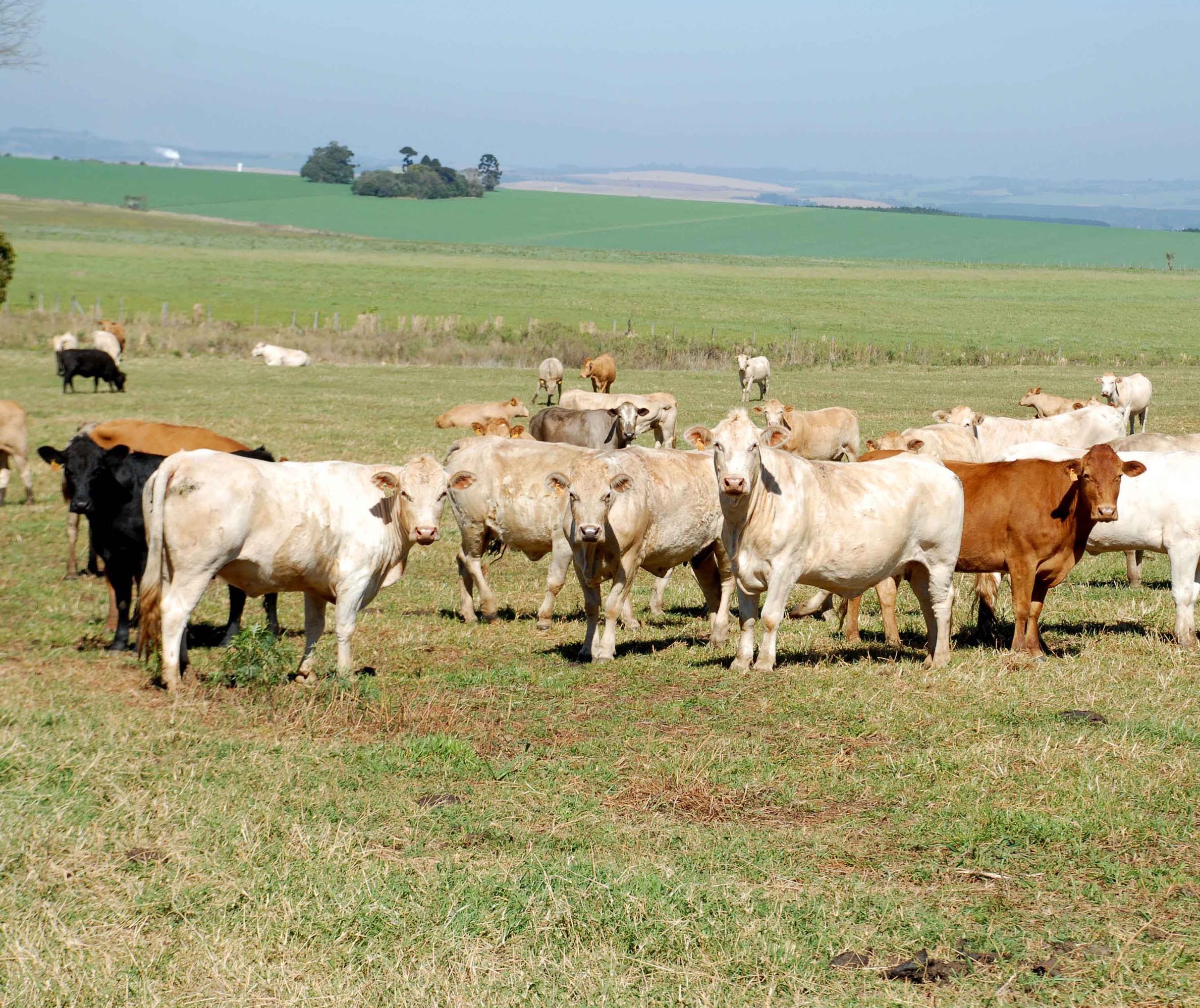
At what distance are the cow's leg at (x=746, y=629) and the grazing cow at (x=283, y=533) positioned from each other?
262 cm

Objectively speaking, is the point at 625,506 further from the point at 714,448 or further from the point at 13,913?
the point at 13,913

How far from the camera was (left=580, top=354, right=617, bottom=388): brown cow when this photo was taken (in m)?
36.7

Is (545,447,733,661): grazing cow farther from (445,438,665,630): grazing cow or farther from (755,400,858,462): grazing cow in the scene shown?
(755,400,858,462): grazing cow

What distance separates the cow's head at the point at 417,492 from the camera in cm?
992

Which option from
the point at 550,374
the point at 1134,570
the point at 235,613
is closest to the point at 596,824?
the point at 235,613

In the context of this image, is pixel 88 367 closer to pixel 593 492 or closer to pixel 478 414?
pixel 478 414

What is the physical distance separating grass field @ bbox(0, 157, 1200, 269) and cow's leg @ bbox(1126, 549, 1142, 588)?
120958 mm

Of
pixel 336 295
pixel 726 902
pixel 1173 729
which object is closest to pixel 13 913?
pixel 726 902

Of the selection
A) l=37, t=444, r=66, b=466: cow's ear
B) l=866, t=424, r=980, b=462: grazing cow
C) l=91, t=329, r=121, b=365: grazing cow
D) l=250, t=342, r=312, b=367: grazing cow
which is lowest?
l=250, t=342, r=312, b=367: grazing cow

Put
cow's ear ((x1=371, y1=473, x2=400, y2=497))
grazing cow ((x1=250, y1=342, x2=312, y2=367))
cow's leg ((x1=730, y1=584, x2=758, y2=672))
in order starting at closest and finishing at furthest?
1. cow's ear ((x1=371, y1=473, x2=400, y2=497))
2. cow's leg ((x1=730, y1=584, x2=758, y2=672))
3. grazing cow ((x1=250, y1=342, x2=312, y2=367))

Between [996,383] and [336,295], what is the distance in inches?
1644

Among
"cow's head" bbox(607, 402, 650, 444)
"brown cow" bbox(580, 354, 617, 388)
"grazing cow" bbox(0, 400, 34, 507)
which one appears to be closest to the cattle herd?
"grazing cow" bbox(0, 400, 34, 507)

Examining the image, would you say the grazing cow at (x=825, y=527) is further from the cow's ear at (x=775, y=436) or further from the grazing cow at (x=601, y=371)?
the grazing cow at (x=601, y=371)

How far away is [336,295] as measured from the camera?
72.1 metres
